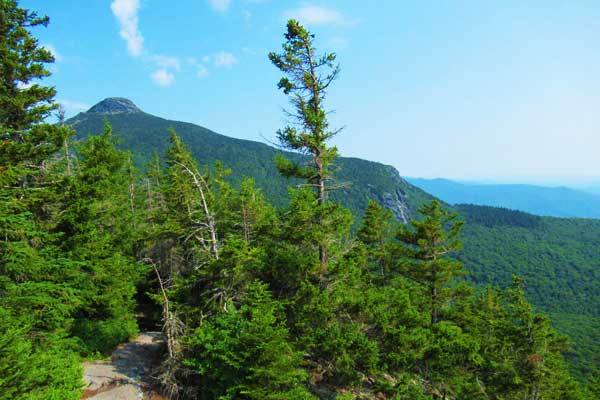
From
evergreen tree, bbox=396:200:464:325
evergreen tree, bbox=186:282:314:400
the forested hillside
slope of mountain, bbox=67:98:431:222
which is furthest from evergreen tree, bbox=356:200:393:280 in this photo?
slope of mountain, bbox=67:98:431:222

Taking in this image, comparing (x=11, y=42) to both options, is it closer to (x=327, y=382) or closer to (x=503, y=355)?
(x=327, y=382)

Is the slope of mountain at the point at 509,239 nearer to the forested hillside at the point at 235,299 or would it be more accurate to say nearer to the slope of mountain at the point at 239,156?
the slope of mountain at the point at 239,156

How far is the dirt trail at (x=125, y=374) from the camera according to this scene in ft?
40.6

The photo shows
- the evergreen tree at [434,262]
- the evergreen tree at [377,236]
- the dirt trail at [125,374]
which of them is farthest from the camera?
the evergreen tree at [377,236]

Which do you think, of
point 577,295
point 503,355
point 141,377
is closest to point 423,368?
point 503,355

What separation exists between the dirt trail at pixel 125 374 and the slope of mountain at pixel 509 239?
80029 mm

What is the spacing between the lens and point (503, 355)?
18.8 meters

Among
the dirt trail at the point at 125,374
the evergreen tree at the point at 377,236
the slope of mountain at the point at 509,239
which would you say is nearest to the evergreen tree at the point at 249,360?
the dirt trail at the point at 125,374

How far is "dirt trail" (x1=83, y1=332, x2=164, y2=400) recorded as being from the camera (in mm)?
12367

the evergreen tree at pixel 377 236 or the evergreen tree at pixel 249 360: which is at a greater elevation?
the evergreen tree at pixel 377 236

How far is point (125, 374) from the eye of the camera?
13.9 metres

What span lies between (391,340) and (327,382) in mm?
3242

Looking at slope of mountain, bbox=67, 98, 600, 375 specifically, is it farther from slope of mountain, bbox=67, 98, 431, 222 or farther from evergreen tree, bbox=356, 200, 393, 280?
evergreen tree, bbox=356, 200, 393, 280

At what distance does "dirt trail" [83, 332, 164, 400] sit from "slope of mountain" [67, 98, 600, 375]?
263ft
